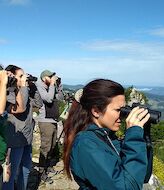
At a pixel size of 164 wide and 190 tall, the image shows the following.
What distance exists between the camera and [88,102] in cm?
284

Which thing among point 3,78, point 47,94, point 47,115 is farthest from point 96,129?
point 47,115

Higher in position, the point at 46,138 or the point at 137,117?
the point at 137,117

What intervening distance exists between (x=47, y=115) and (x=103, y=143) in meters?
4.71

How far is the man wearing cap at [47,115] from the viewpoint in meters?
7.14

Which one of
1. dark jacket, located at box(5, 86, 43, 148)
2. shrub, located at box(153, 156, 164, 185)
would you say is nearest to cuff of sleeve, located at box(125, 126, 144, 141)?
dark jacket, located at box(5, 86, 43, 148)

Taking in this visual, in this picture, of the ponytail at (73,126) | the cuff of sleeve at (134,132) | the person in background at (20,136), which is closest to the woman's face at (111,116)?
the ponytail at (73,126)

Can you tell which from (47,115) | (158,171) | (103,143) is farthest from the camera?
(158,171)

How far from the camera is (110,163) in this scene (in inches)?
95.7

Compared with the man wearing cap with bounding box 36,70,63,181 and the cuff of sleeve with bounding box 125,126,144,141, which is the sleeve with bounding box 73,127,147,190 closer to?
the cuff of sleeve with bounding box 125,126,144,141

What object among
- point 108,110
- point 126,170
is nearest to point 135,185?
point 126,170

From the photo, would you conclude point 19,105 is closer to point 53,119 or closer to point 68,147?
point 53,119

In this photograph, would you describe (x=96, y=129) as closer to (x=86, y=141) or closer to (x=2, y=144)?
(x=86, y=141)

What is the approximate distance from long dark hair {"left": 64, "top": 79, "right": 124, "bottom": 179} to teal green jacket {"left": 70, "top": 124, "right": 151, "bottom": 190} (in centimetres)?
24

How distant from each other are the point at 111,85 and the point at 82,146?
1.70ft
